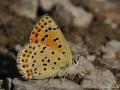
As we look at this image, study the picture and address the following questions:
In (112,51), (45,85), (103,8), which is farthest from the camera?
(103,8)

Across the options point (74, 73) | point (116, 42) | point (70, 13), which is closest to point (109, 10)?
point (70, 13)

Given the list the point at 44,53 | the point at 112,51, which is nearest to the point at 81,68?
the point at 44,53

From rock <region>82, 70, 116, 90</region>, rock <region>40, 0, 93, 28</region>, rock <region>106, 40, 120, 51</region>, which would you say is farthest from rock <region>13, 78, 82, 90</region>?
rock <region>40, 0, 93, 28</region>

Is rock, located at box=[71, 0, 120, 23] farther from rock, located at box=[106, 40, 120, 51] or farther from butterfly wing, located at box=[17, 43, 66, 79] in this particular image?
butterfly wing, located at box=[17, 43, 66, 79]

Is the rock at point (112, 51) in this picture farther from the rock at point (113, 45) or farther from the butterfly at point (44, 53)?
the butterfly at point (44, 53)

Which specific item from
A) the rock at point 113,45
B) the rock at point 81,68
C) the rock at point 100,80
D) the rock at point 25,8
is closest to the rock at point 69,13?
the rock at point 25,8

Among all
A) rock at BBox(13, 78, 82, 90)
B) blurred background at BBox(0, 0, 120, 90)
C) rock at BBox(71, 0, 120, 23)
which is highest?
rock at BBox(71, 0, 120, 23)

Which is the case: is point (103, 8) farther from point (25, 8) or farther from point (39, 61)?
point (39, 61)
